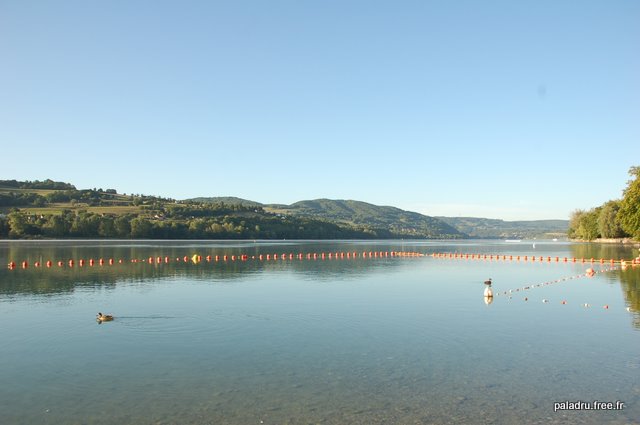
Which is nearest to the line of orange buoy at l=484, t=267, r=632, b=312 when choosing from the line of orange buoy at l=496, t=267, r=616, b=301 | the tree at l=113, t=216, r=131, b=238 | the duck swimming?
the line of orange buoy at l=496, t=267, r=616, b=301

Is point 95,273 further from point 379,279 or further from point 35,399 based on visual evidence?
point 35,399

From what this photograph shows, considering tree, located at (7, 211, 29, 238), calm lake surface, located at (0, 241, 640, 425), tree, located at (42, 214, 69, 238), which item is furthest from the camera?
tree, located at (42, 214, 69, 238)

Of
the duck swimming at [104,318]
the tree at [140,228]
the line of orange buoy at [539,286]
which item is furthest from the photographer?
the tree at [140,228]

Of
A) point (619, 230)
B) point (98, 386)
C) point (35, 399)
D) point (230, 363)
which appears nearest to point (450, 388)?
point (230, 363)

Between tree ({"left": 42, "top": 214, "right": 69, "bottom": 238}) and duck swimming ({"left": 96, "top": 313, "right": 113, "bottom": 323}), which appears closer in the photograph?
duck swimming ({"left": 96, "top": 313, "right": 113, "bottom": 323})

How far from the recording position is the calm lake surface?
12961 millimetres

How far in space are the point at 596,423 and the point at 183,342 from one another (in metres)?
14.9

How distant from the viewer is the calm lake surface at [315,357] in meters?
13.0

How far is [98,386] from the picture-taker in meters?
14.8

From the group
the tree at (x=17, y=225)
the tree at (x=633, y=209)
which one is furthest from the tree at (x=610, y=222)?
the tree at (x=17, y=225)

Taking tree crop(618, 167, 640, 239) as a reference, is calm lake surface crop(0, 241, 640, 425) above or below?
below

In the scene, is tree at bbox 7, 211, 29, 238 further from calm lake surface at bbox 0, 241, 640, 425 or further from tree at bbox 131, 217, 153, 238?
calm lake surface at bbox 0, 241, 640, 425

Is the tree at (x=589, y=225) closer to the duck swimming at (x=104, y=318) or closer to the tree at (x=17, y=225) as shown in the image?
the duck swimming at (x=104, y=318)

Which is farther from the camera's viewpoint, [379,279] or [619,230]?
[619,230]
